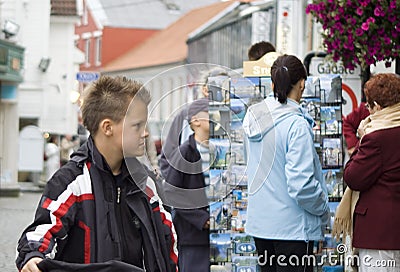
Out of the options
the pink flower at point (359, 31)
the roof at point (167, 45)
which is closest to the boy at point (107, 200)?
the pink flower at point (359, 31)

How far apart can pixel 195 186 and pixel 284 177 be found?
2.73 ft

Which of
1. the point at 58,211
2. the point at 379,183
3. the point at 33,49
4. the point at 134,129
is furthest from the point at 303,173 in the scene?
the point at 33,49

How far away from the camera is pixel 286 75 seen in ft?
20.1

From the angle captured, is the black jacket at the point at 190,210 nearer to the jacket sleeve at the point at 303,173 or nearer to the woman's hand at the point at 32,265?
the jacket sleeve at the point at 303,173

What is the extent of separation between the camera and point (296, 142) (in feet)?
19.6

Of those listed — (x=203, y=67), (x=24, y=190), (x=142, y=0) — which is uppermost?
(x=142, y=0)

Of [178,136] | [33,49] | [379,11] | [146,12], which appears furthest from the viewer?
[146,12]

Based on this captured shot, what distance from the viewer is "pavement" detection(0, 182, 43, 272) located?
1180cm

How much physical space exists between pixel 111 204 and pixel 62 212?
200 mm

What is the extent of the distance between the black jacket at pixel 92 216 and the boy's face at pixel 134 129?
0.05 m

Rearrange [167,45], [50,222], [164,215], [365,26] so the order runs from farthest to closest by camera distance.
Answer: [167,45] → [365,26] → [164,215] → [50,222]

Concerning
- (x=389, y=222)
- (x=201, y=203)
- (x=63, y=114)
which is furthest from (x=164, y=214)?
(x=63, y=114)

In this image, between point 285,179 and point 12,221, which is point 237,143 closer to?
point 285,179

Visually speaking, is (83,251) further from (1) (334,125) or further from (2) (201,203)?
(1) (334,125)
